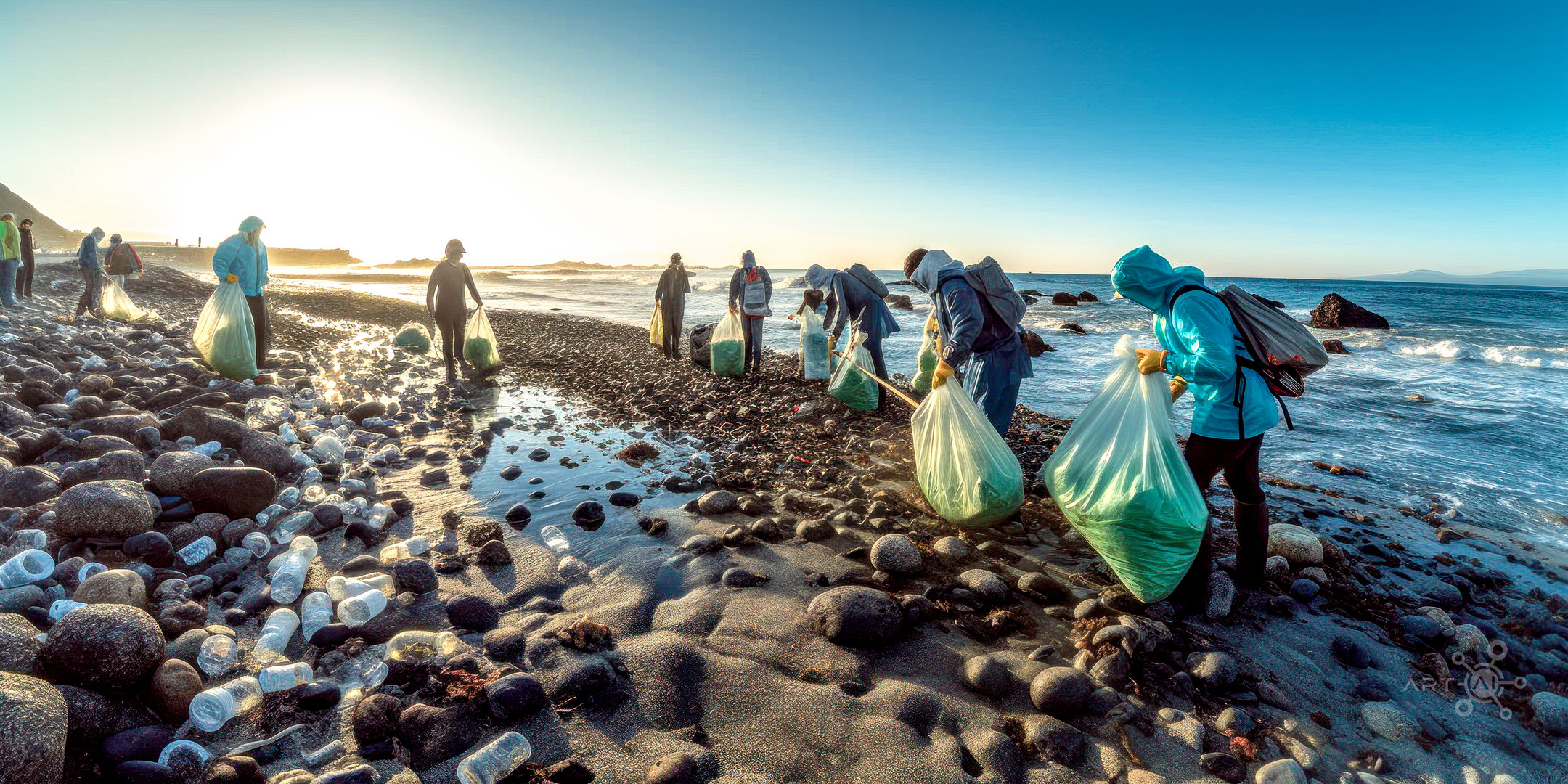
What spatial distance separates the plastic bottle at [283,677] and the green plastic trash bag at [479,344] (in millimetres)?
7292

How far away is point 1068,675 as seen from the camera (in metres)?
2.60

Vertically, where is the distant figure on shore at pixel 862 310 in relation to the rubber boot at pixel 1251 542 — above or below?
above

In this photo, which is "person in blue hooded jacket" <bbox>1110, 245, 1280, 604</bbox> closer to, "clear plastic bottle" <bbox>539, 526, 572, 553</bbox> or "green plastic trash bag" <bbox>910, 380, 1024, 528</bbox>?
"green plastic trash bag" <bbox>910, 380, 1024, 528</bbox>

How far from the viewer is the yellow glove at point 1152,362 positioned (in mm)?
3332

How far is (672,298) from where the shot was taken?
35.1 ft

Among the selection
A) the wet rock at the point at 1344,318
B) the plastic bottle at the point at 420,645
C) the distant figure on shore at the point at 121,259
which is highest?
the distant figure on shore at the point at 121,259

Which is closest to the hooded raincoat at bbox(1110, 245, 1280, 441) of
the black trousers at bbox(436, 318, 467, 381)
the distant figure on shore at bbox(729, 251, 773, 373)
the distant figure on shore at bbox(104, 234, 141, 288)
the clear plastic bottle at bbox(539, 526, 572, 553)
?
the clear plastic bottle at bbox(539, 526, 572, 553)

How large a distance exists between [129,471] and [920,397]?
6878mm

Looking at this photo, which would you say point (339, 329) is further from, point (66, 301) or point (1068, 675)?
point (1068, 675)

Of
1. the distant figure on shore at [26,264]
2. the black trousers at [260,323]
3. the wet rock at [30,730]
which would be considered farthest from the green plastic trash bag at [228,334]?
the distant figure on shore at [26,264]

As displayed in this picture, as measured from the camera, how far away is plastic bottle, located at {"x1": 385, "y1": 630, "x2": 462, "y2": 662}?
2705 millimetres

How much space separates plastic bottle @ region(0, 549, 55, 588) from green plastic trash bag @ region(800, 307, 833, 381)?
723cm

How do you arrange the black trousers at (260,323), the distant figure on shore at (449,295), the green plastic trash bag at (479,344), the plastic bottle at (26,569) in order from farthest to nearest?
the green plastic trash bag at (479,344) < the distant figure on shore at (449,295) < the black trousers at (260,323) < the plastic bottle at (26,569)

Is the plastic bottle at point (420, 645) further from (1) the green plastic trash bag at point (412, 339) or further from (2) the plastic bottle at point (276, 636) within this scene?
(1) the green plastic trash bag at point (412, 339)
